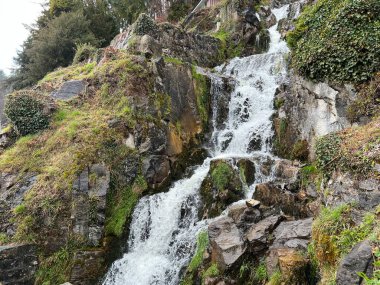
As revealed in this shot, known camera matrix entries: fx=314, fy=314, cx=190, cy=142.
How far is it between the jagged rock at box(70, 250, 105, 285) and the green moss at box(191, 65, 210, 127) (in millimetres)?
8032

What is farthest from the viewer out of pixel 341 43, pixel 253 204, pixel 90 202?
pixel 90 202

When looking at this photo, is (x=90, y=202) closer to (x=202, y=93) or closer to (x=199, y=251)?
(x=199, y=251)

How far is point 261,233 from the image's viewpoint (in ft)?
26.9

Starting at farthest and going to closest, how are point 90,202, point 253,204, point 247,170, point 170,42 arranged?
point 170,42 → point 247,170 → point 90,202 → point 253,204

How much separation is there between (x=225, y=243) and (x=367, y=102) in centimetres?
557

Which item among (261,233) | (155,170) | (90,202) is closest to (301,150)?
(261,233)

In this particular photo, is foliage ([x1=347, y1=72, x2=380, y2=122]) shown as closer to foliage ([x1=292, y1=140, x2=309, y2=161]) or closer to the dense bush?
the dense bush

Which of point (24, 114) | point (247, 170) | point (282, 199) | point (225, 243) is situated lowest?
point (225, 243)

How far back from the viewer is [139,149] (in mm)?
12430

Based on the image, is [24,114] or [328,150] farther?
[24,114]

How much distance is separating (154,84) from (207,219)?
6.98 meters

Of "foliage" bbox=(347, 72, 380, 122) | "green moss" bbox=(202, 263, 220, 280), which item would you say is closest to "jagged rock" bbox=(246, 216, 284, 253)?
"green moss" bbox=(202, 263, 220, 280)

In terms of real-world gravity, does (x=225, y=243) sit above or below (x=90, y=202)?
above

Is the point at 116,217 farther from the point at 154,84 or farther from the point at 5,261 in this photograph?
the point at 154,84
